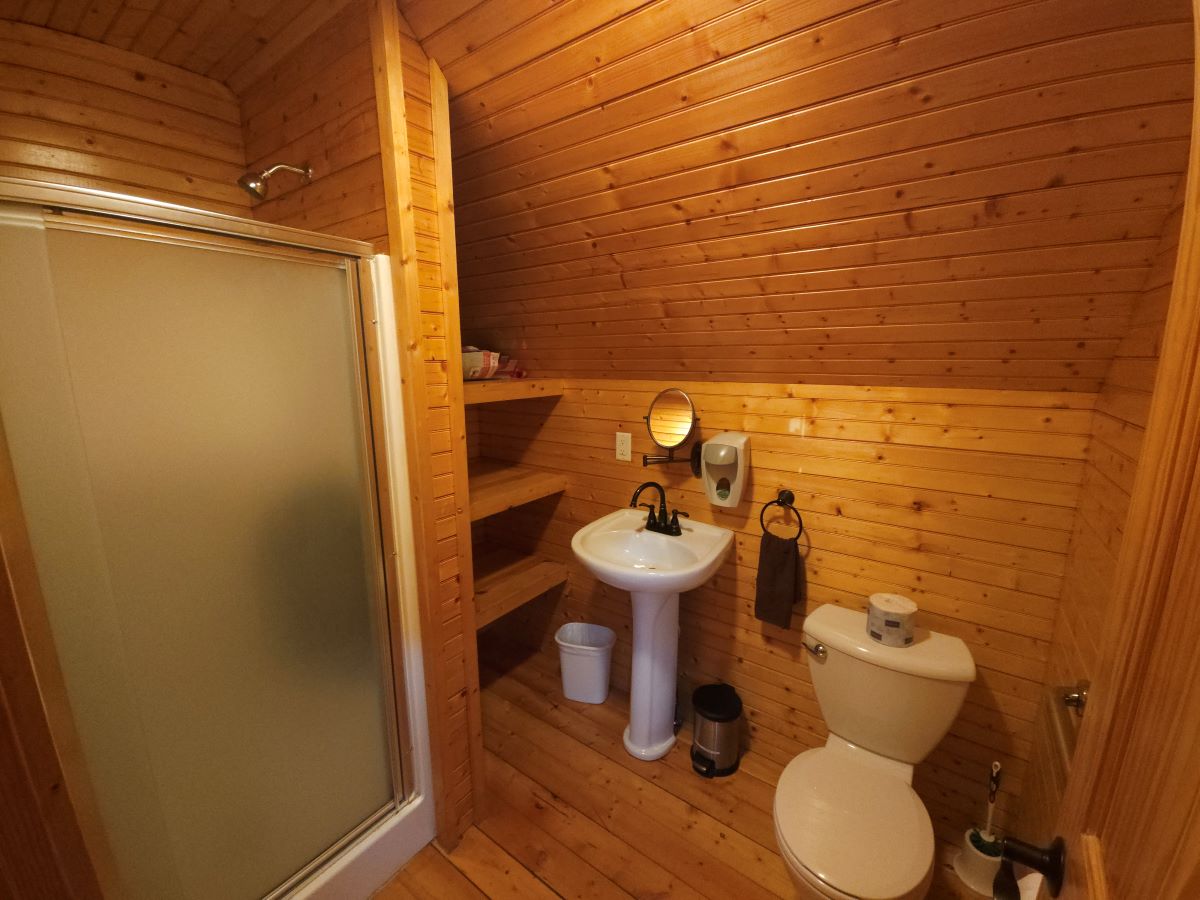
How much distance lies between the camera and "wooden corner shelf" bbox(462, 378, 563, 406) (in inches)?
65.1

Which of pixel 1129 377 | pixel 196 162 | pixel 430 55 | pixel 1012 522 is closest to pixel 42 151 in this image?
pixel 196 162

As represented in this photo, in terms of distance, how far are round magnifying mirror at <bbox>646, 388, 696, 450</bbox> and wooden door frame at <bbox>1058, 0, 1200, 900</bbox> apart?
1340mm

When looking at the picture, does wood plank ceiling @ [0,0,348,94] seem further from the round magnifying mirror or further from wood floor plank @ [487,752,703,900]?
wood floor plank @ [487,752,703,900]

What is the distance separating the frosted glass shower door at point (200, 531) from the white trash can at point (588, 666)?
3.17 feet

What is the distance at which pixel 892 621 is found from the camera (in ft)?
4.38

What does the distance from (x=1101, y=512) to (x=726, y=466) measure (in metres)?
0.93

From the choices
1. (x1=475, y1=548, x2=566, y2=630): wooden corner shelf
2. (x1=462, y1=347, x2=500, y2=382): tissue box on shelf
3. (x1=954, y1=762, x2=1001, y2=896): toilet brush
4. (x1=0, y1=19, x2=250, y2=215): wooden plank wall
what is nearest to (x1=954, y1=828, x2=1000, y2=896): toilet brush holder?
(x1=954, y1=762, x2=1001, y2=896): toilet brush

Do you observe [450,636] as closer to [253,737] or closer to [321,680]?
[321,680]

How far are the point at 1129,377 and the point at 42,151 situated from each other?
9.43ft

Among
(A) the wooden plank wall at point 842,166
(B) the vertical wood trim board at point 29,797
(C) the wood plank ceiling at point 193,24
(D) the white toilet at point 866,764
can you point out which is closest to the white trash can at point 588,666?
(D) the white toilet at point 866,764

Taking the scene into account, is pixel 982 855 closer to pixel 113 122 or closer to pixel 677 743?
pixel 677 743

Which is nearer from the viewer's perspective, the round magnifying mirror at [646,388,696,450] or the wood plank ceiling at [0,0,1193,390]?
the wood plank ceiling at [0,0,1193,390]

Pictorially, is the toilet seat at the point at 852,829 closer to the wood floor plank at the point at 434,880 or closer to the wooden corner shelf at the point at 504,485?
the wood floor plank at the point at 434,880

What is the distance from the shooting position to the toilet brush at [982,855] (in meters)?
1.35
